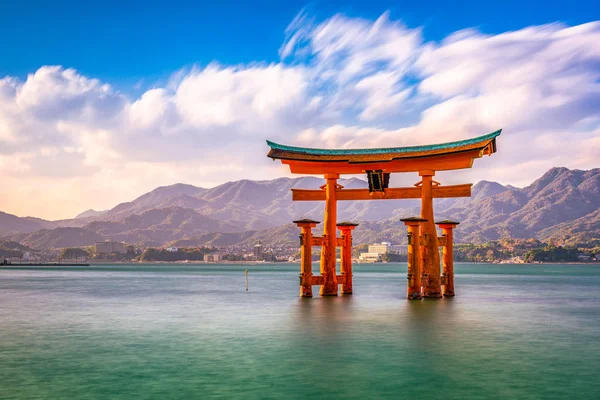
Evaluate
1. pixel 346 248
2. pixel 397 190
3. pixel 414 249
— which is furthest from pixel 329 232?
pixel 414 249

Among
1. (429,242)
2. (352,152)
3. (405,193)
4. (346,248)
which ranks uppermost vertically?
(352,152)

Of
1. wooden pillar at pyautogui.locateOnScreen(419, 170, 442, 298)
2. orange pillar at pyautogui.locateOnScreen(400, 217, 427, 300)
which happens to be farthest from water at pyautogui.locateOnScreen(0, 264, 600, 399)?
orange pillar at pyautogui.locateOnScreen(400, 217, 427, 300)

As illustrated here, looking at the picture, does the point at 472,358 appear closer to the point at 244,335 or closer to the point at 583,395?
the point at 583,395

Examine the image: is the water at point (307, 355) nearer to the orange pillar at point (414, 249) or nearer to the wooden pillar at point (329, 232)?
the orange pillar at point (414, 249)

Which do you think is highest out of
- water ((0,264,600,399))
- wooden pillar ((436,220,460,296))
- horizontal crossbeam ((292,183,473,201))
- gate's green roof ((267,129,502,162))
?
gate's green roof ((267,129,502,162))

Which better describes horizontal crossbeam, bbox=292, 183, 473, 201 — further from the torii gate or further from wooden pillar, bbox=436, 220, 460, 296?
wooden pillar, bbox=436, 220, 460, 296

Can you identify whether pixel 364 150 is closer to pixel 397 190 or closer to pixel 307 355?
pixel 397 190

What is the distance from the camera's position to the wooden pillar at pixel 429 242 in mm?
31641

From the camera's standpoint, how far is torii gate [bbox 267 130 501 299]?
3108 cm

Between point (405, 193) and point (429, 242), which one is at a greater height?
point (405, 193)

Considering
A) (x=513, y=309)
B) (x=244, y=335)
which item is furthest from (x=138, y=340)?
(x=513, y=309)

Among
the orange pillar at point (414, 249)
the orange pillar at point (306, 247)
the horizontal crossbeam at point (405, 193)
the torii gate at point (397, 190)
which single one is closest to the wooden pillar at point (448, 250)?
the torii gate at point (397, 190)

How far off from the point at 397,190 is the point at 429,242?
134 inches

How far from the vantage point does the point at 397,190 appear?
33.2 m
